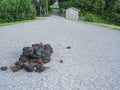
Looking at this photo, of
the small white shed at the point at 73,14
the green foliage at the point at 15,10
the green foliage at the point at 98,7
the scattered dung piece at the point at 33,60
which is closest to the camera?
the scattered dung piece at the point at 33,60

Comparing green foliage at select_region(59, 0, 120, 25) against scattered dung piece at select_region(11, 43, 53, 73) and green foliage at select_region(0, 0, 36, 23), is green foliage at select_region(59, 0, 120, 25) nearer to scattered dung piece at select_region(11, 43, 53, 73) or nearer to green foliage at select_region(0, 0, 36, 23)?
green foliage at select_region(0, 0, 36, 23)

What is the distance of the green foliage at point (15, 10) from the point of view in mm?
17562

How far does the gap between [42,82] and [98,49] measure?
3.62 metres

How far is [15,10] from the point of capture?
18312mm

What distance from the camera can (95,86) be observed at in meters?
3.77

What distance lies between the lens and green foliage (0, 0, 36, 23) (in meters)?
17.6

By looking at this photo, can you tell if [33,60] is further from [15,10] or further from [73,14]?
[73,14]

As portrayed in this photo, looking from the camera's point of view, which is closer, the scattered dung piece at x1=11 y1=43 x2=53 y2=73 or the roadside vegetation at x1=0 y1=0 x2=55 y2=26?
the scattered dung piece at x1=11 y1=43 x2=53 y2=73

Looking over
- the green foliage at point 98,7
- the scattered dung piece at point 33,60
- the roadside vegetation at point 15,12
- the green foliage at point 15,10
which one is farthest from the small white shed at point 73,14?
the scattered dung piece at point 33,60

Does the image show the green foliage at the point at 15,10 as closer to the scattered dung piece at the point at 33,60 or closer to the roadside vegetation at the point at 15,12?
the roadside vegetation at the point at 15,12

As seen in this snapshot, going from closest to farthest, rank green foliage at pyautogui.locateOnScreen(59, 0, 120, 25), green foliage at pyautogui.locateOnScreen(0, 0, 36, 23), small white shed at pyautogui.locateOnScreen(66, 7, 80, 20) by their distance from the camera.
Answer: green foliage at pyautogui.locateOnScreen(0, 0, 36, 23)
small white shed at pyautogui.locateOnScreen(66, 7, 80, 20)
green foliage at pyautogui.locateOnScreen(59, 0, 120, 25)

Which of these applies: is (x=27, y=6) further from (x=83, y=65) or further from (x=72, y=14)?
(x=83, y=65)

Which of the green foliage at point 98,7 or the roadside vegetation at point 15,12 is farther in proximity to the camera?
the green foliage at point 98,7

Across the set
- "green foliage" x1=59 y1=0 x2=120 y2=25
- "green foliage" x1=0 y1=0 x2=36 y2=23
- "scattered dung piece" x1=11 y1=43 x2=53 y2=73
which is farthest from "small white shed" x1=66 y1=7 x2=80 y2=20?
"scattered dung piece" x1=11 y1=43 x2=53 y2=73
